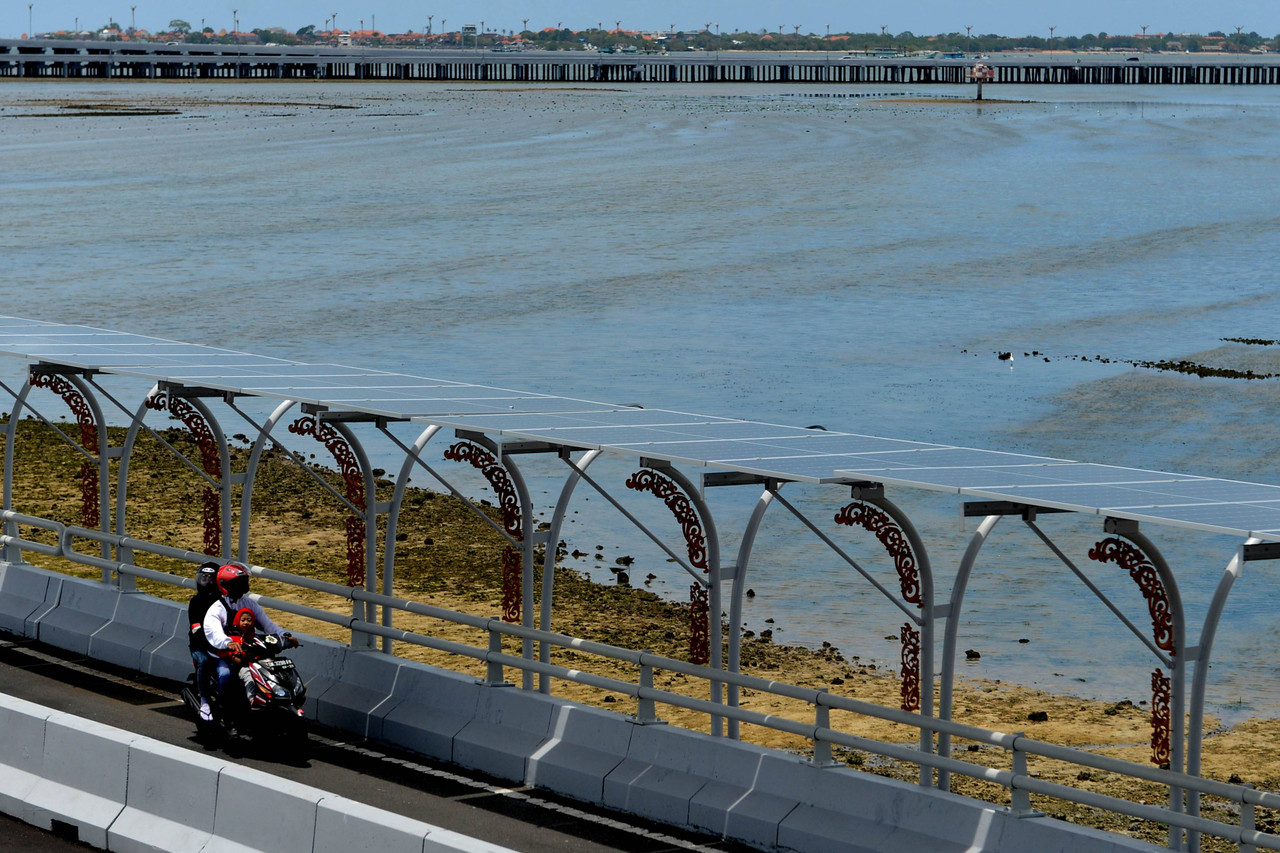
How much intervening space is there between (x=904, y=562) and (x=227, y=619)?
5.21 meters

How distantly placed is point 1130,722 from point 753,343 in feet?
95.8

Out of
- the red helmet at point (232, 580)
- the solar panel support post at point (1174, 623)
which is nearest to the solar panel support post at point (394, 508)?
the red helmet at point (232, 580)

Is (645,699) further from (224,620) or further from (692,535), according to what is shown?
(224,620)

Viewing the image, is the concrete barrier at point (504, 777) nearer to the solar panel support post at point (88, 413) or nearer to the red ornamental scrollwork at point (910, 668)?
the red ornamental scrollwork at point (910, 668)

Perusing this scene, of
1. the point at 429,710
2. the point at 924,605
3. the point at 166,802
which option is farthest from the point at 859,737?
the point at 166,802

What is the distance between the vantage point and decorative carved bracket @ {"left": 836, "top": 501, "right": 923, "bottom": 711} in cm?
1231

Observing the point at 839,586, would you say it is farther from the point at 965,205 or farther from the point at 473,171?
the point at 473,171

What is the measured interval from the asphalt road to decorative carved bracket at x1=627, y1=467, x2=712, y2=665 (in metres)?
1.64

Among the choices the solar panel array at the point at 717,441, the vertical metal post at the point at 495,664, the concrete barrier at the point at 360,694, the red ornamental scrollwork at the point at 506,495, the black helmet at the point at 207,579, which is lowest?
the concrete barrier at the point at 360,694

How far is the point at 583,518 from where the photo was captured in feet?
93.6

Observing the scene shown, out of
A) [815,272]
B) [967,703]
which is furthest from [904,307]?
[967,703]

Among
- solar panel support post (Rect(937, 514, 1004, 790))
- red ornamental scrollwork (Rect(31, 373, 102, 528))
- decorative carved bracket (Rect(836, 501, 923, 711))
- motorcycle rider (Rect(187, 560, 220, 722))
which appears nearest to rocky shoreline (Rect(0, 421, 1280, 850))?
decorative carved bracket (Rect(836, 501, 923, 711))

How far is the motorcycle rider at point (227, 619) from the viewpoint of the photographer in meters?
13.9

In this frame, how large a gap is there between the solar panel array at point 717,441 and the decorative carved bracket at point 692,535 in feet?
0.98
